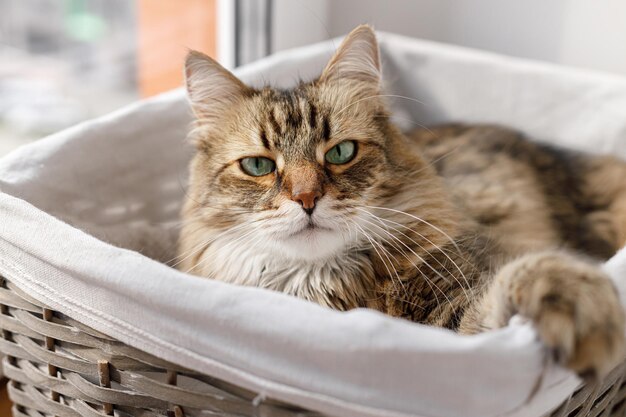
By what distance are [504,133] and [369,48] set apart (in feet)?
2.30

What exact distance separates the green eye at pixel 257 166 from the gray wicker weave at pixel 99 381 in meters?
0.43

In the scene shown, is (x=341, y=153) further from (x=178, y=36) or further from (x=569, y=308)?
(x=178, y=36)

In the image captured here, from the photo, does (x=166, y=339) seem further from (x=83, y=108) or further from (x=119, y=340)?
(x=83, y=108)

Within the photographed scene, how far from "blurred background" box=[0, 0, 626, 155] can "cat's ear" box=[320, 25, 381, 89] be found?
1051 millimetres

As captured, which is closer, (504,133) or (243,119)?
(243,119)

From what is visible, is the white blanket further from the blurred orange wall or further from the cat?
the blurred orange wall

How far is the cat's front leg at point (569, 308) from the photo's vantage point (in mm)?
938

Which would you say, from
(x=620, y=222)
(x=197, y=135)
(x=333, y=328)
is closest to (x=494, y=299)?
(x=333, y=328)

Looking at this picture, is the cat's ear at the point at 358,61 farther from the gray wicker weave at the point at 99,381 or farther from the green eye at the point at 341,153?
the gray wicker weave at the point at 99,381

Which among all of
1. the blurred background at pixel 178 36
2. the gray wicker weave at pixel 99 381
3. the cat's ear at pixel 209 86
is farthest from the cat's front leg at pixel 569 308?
the blurred background at pixel 178 36

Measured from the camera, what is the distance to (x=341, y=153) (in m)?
1.43

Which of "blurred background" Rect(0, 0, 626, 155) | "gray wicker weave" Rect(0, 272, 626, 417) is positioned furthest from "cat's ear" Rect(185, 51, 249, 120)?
"blurred background" Rect(0, 0, 626, 155)

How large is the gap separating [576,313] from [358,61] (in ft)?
2.64

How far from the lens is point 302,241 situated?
133 cm
